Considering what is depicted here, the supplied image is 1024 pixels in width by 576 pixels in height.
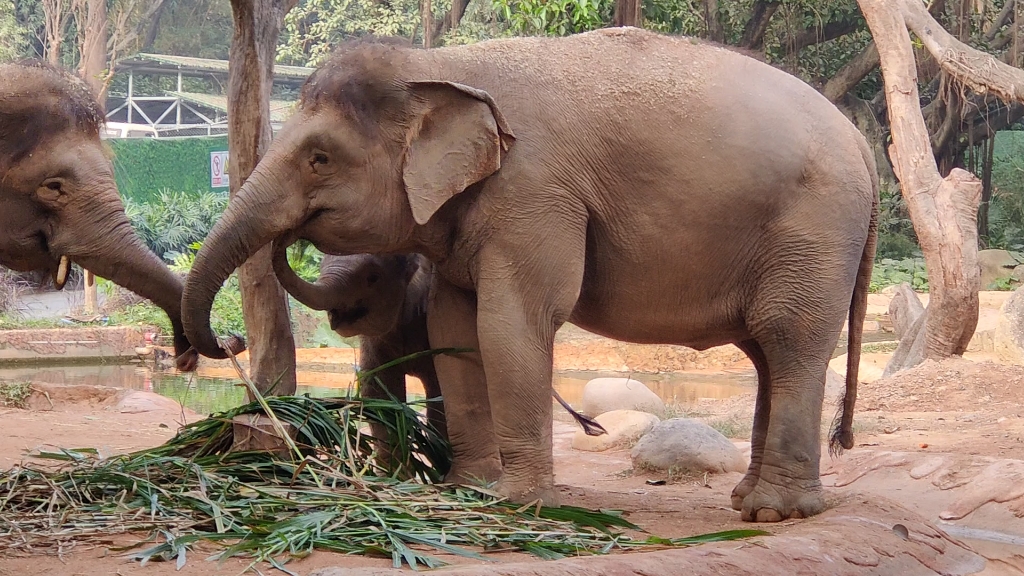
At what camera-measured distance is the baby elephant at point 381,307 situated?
5684mm

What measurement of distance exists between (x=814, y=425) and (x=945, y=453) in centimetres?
256

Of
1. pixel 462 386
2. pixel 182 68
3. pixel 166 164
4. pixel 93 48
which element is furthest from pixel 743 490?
pixel 182 68

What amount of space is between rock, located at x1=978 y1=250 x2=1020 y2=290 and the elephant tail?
16496mm

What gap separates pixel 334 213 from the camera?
201 inches

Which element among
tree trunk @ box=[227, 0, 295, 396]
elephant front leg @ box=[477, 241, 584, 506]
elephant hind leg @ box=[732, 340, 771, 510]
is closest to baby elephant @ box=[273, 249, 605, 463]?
tree trunk @ box=[227, 0, 295, 396]

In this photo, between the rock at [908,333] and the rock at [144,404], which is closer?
the rock at [144,404]

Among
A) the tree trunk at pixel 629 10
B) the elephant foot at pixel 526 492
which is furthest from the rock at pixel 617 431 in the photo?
the elephant foot at pixel 526 492

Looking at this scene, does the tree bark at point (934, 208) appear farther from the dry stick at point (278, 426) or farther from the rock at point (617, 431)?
the dry stick at point (278, 426)

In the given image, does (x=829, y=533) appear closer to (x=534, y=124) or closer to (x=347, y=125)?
(x=534, y=124)

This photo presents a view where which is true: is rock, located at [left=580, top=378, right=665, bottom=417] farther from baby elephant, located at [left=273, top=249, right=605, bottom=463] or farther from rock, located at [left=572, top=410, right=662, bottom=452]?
baby elephant, located at [left=273, top=249, right=605, bottom=463]

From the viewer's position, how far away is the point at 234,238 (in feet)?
16.2

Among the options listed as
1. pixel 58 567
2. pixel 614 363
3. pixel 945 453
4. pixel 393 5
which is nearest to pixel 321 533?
pixel 58 567

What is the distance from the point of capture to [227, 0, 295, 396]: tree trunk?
650cm

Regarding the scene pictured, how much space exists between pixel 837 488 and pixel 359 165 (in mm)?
3787
